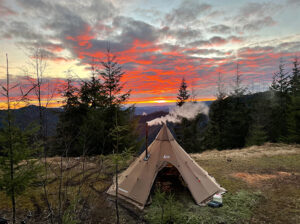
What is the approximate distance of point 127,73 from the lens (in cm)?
1662

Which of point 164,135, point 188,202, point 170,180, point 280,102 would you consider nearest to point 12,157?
point 164,135

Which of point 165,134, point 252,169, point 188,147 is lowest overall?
point 188,147

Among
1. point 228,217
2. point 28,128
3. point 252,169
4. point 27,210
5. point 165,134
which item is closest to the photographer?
point 28,128

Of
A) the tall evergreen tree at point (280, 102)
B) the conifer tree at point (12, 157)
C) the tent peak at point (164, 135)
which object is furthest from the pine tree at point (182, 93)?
the conifer tree at point (12, 157)

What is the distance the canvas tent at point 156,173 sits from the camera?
7.29m

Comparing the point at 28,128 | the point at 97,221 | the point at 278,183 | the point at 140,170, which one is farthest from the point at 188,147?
the point at 28,128

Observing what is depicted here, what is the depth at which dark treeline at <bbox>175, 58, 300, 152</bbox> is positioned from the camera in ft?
85.2

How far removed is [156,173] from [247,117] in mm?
24940

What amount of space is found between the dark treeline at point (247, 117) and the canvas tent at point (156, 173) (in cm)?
1772

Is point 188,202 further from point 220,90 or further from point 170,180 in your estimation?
point 220,90

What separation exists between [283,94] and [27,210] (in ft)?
109

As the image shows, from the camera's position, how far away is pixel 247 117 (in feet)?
89.8

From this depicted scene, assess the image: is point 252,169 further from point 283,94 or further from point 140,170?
point 283,94

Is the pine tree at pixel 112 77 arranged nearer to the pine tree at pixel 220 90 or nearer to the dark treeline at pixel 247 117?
the dark treeline at pixel 247 117
